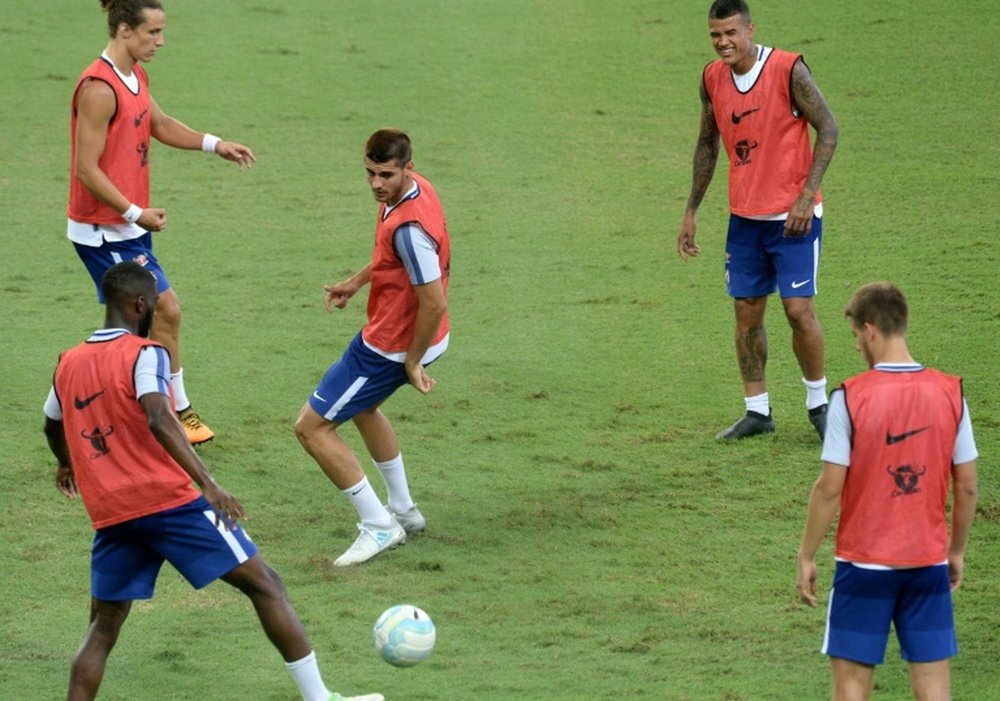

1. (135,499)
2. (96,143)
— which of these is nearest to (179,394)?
(96,143)

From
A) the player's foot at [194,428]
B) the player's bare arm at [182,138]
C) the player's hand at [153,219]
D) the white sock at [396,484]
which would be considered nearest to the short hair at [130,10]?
the player's bare arm at [182,138]

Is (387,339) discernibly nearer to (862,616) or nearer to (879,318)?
(879,318)

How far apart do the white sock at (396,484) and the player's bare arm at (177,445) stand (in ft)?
7.35

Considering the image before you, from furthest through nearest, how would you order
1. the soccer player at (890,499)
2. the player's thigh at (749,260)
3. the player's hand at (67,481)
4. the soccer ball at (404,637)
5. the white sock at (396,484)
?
the player's thigh at (749,260)
the white sock at (396,484)
the player's hand at (67,481)
the soccer ball at (404,637)
the soccer player at (890,499)

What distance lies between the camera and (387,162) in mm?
7082

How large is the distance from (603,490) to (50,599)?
287 cm

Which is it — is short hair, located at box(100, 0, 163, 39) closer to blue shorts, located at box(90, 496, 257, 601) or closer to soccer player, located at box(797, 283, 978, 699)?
blue shorts, located at box(90, 496, 257, 601)

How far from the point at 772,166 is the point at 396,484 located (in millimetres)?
2712

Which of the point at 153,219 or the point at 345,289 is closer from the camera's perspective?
the point at 345,289

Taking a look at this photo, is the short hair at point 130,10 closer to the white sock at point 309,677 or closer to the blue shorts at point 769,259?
the blue shorts at point 769,259

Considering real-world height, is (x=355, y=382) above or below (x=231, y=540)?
above

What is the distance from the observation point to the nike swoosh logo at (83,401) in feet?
18.0

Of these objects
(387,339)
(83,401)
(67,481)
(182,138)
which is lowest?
(67,481)

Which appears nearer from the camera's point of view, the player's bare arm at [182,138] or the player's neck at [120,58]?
the player's neck at [120,58]
